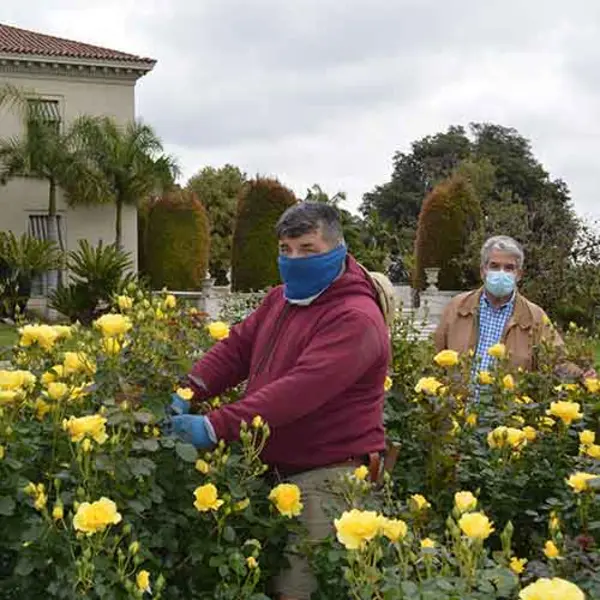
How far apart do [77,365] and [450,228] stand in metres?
20.4

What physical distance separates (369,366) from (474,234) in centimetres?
1949

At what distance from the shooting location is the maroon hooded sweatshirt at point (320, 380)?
226cm

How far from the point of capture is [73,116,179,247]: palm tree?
24.2 metres

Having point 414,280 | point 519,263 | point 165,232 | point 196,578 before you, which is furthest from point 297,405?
point 165,232

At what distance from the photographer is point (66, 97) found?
85.1ft

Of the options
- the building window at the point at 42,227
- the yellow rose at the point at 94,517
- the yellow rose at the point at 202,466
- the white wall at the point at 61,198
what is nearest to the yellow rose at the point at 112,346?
the yellow rose at the point at 202,466

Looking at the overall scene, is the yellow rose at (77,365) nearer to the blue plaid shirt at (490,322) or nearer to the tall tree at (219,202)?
the blue plaid shirt at (490,322)

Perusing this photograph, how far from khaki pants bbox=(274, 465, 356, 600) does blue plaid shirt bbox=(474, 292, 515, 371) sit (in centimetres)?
177

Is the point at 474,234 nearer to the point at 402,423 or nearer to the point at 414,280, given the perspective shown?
the point at 414,280

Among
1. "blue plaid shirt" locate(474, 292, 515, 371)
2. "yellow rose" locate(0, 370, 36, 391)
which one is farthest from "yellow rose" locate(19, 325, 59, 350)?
"blue plaid shirt" locate(474, 292, 515, 371)

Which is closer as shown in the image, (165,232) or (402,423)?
(402,423)

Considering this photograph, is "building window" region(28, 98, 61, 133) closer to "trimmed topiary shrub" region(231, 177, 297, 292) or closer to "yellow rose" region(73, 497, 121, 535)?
"trimmed topiary shrub" region(231, 177, 297, 292)

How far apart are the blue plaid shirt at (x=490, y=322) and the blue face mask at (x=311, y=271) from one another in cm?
172

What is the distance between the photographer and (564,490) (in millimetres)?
2715
